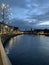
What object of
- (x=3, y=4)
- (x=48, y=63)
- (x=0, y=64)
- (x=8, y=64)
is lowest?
(x=48, y=63)

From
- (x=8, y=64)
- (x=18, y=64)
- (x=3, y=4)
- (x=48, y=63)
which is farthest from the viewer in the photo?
(x=3, y=4)

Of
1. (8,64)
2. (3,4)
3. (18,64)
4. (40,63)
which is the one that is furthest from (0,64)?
(3,4)

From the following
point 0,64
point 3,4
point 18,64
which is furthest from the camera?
point 3,4

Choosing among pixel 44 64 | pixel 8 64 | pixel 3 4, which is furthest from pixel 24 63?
pixel 8 64

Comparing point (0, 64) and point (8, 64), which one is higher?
point (8, 64)

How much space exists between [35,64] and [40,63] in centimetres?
92

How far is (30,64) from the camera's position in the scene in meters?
20.5

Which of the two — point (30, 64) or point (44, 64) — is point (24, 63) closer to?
point (30, 64)

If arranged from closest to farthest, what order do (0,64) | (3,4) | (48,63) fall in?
(0,64), (48,63), (3,4)

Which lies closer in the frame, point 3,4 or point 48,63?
point 48,63

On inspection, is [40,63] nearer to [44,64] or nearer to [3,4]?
[44,64]

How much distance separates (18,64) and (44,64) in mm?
3023

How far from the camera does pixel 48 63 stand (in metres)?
21.7

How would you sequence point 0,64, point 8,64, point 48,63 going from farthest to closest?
point 48,63 < point 0,64 < point 8,64
